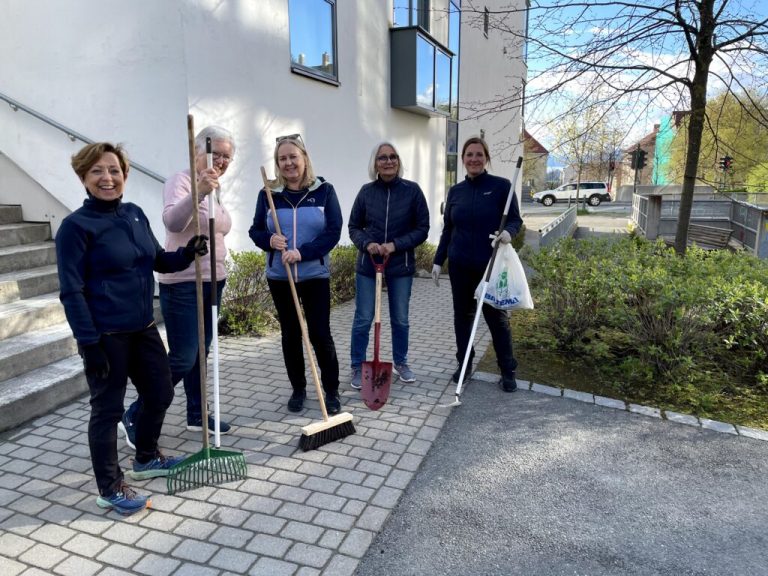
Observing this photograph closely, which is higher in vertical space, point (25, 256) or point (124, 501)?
point (25, 256)

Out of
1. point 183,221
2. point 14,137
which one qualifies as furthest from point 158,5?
point 183,221

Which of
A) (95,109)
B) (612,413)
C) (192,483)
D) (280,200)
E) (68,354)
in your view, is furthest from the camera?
(95,109)

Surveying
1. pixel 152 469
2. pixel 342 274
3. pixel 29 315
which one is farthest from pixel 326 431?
pixel 342 274

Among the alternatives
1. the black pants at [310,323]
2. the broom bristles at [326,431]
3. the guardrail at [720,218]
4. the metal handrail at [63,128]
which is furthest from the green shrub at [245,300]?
the guardrail at [720,218]

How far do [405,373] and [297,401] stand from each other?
1039 mm

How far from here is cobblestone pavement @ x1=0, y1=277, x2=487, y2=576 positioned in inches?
97.1

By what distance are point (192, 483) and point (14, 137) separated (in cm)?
501

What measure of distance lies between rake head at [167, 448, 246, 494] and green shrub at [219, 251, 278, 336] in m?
2.94

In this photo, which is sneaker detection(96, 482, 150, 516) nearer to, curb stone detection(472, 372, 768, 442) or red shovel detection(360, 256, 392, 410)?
red shovel detection(360, 256, 392, 410)

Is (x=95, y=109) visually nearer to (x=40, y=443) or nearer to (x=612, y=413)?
(x=40, y=443)

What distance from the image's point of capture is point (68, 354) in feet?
14.7

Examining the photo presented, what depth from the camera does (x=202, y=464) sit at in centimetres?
303

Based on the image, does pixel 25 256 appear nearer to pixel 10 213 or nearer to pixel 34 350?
pixel 10 213

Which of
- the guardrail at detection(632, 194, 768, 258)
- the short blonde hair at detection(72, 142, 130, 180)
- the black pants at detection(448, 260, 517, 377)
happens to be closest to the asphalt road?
the black pants at detection(448, 260, 517, 377)
